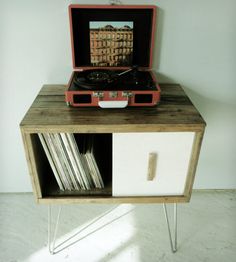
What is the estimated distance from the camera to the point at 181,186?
3.50 feet

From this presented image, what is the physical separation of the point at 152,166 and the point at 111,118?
9.7 inches

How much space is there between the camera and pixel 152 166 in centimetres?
100

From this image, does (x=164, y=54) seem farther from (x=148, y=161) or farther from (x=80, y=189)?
(x=80, y=189)

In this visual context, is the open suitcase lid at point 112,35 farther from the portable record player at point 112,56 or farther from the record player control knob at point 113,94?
the record player control knob at point 113,94

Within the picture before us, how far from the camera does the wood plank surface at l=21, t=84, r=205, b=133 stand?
888 mm

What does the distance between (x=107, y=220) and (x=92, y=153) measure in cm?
55

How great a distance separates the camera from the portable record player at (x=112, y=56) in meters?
0.97

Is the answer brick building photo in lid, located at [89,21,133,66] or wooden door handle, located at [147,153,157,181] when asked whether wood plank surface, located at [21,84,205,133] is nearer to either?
wooden door handle, located at [147,153,157,181]

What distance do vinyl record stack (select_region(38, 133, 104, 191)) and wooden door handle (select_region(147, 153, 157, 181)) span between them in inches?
8.5

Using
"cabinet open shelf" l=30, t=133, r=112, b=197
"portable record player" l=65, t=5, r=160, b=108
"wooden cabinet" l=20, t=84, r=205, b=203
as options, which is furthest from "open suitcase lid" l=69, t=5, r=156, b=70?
"cabinet open shelf" l=30, t=133, r=112, b=197

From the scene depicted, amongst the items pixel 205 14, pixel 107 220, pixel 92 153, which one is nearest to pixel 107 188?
pixel 92 153

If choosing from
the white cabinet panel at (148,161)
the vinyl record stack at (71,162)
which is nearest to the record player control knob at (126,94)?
the white cabinet panel at (148,161)

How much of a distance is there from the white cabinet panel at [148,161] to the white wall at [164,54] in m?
0.40

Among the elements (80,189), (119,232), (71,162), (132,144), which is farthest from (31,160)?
(119,232)
